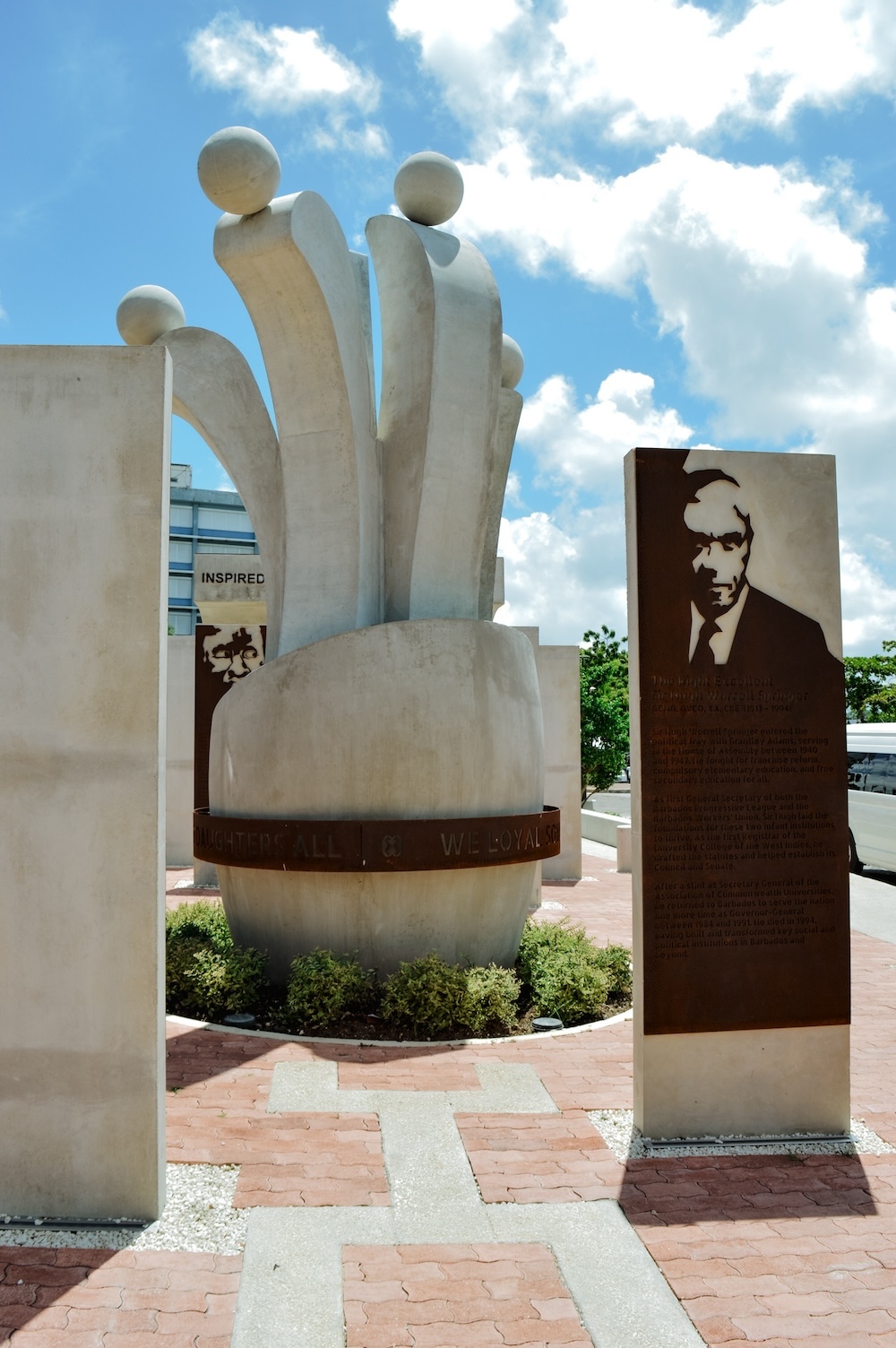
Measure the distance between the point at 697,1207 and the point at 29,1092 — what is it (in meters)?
3.33

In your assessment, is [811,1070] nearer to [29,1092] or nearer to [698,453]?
[698,453]

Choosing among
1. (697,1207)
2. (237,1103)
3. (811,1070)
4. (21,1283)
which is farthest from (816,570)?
(21,1283)

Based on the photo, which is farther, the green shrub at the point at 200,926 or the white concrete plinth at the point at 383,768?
the green shrub at the point at 200,926

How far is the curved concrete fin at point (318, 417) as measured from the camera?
30.8 ft

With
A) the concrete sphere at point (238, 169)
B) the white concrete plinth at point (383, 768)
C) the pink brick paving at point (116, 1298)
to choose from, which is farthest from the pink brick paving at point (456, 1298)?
the concrete sphere at point (238, 169)

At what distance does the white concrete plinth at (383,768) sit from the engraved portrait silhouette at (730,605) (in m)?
3.15

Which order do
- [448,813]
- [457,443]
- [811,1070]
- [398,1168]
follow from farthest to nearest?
1. [457,443]
2. [448,813]
3. [811,1070]
4. [398,1168]

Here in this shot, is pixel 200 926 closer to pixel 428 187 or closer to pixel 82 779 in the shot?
pixel 82 779

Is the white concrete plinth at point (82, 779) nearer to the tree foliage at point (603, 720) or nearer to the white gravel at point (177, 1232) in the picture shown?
the white gravel at point (177, 1232)

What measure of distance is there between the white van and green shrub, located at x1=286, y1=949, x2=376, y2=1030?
12.1 m

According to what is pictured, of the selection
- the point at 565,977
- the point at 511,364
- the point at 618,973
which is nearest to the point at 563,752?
the point at 511,364

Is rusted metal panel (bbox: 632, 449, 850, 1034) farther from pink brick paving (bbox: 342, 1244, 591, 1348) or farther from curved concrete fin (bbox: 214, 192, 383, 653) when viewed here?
curved concrete fin (bbox: 214, 192, 383, 653)

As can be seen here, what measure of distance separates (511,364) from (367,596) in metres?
3.62

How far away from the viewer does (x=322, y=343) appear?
31.4ft
